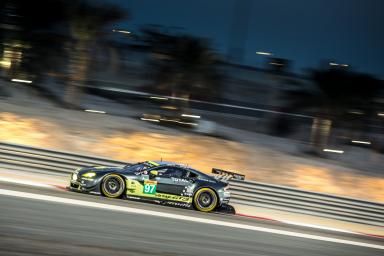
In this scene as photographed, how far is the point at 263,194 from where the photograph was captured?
1413cm

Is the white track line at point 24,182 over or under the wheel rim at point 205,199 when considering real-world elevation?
under

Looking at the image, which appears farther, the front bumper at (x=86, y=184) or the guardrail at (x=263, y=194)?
the guardrail at (x=263, y=194)

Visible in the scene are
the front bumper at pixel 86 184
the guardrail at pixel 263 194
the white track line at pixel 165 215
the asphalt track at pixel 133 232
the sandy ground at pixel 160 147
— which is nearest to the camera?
the asphalt track at pixel 133 232

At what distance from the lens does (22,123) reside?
1775 cm

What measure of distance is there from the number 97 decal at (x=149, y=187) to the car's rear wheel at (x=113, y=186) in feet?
1.69

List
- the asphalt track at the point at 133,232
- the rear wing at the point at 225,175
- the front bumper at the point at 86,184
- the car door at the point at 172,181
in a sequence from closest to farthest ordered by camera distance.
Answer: the asphalt track at the point at 133,232, the front bumper at the point at 86,184, the car door at the point at 172,181, the rear wing at the point at 225,175

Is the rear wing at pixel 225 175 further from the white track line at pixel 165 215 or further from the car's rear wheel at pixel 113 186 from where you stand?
the car's rear wheel at pixel 113 186

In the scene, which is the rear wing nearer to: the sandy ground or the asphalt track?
the asphalt track

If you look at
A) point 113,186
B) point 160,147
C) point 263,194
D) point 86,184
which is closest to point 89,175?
point 86,184

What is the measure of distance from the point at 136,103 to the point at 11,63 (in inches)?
334

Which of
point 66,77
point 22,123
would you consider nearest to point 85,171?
point 22,123

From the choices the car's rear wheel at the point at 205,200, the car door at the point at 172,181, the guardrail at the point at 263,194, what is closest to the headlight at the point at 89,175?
the car door at the point at 172,181

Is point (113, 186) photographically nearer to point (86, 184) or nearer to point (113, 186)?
point (113, 186)

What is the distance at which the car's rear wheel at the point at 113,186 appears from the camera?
37.8 ft
